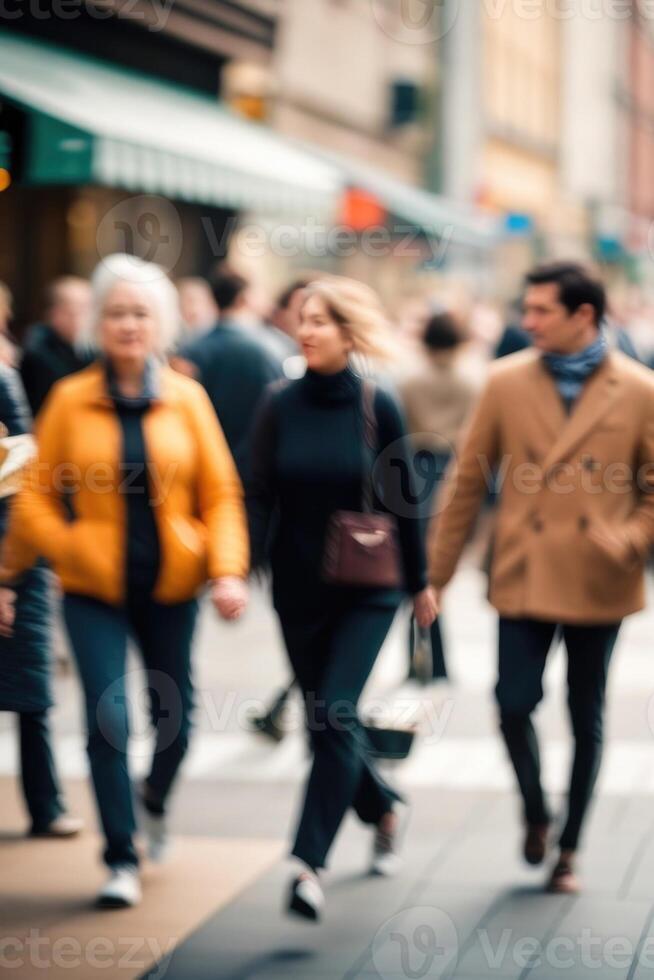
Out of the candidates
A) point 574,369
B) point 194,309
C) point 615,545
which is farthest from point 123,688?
point 194,309

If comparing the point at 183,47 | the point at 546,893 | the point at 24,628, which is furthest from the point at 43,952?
the point at 183,47

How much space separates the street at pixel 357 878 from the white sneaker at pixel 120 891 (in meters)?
0.06

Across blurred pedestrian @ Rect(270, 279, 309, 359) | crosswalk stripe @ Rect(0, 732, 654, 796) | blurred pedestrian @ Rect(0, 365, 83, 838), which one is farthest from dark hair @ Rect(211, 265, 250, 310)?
blurred pedestrian @ Rect(0, 365, 83, 838)

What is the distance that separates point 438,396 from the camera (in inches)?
468

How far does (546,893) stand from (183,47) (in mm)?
13077

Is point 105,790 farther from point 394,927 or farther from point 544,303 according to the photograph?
point 544,303

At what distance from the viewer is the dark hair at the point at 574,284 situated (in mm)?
6367

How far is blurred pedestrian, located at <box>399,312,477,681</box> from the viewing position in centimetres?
1188

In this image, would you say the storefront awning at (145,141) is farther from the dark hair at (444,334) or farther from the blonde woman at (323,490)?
the blonde woman at (323,490)

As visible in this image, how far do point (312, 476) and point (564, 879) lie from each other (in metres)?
1.47

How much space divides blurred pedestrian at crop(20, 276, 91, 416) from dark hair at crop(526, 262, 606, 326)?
168 inches

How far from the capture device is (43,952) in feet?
18.3

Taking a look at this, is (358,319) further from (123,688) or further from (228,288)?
(228,288)

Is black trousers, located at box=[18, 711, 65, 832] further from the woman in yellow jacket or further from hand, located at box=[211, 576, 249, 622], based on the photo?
hand, located at box=[211, 576, 249, 622]
